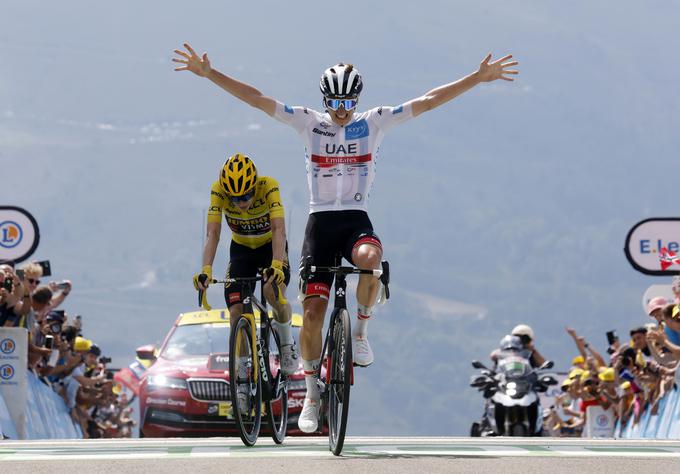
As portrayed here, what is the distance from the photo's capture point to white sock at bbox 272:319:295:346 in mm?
11852

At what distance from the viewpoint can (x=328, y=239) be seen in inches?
406

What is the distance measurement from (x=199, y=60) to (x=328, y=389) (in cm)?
286

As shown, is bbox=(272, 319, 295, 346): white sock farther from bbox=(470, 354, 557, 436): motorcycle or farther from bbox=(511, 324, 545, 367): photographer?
bbox=(511, 324, 545, 367): photographer

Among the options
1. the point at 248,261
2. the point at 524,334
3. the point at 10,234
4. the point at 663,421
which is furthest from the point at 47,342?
the point at 248,261

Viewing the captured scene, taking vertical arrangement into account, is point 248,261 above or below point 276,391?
above

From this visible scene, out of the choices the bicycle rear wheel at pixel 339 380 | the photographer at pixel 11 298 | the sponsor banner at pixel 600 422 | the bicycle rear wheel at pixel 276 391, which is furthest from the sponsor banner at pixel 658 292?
the bicycle rear wheel at pixel 339 380

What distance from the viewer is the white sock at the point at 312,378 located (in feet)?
34.8

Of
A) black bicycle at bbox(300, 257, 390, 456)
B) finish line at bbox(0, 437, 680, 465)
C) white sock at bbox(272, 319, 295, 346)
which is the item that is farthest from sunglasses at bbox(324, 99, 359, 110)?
finish line at bbox(0, 437, 680, 465)

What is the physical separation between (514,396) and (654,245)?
880 cm

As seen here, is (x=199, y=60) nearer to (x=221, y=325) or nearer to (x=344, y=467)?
(x=344, y=467)

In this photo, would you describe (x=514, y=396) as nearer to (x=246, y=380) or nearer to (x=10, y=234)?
(x=246, y=380)

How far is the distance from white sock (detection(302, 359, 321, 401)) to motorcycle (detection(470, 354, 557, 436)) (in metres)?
8.69

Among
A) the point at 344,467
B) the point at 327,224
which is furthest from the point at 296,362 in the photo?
the point at 344,467

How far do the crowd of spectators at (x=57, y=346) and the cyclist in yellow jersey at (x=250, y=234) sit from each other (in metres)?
5.85
